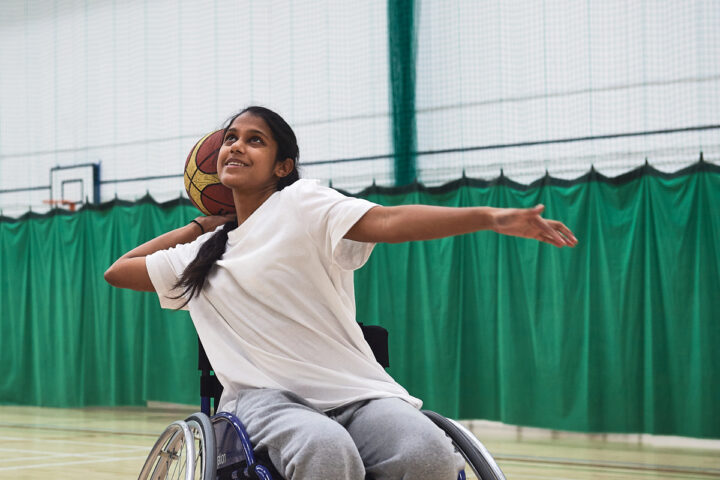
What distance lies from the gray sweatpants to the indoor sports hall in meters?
2.43

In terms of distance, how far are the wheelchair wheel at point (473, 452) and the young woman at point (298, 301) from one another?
0.11 metres

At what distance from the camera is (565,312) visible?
5.59 metres

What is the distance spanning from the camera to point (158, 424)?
21.0 ft

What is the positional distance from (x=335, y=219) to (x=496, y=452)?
11.6 ft

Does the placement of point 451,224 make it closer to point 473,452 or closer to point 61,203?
point 473,452

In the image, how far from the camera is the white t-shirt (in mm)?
1724

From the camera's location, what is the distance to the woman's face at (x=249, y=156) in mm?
1885

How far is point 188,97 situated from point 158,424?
2.73 m

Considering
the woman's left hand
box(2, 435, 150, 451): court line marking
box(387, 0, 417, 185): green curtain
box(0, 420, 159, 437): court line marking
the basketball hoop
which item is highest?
box(387, 0, 417, 185): green curtain

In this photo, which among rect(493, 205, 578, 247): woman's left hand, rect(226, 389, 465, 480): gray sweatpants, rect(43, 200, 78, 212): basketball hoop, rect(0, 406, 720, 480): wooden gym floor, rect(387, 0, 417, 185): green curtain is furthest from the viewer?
rect(43, 200, 78, 212): basketball hoop

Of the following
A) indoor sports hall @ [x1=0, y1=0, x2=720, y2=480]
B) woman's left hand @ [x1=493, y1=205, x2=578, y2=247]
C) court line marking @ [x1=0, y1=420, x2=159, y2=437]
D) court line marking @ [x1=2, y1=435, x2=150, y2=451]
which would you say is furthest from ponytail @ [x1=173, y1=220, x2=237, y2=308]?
court line marking @ [x1=0, y1=420, x2=159, y2=437]

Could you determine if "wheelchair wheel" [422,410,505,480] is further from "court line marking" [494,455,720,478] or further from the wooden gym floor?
"court line marking" [494,455,720,478]

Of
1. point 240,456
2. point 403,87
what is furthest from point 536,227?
point 403,87

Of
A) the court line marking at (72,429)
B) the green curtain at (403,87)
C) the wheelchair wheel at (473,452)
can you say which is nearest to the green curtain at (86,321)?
the court line marking at (72,429)
